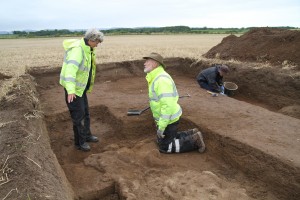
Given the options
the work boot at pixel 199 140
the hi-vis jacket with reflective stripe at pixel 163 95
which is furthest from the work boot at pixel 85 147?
the work boot at pixel 199 140

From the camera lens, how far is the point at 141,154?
5.57 metres

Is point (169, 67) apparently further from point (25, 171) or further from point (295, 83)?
point (25, 171)

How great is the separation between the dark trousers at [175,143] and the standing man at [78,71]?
1526mm

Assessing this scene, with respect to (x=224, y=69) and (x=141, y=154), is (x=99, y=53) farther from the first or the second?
(x=141, y=154)

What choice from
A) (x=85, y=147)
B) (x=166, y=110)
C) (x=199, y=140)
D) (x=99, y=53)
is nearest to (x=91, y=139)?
(x=85, y=147)

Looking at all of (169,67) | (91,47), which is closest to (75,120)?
(91,47)

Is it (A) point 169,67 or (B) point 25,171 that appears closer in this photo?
(B) point 25,171

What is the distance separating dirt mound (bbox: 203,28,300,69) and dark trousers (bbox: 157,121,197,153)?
5.94 m

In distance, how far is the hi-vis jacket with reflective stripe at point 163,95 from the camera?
4875mm

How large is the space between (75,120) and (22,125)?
906 mm

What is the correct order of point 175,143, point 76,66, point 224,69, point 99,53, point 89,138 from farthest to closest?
point 99,53 → point 224,69 → point 89,138 → point 175,143 → point 76,66

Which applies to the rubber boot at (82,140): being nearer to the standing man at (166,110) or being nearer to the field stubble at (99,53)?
the standing man at (166,110)

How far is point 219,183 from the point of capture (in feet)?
15.0

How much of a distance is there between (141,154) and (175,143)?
664mm
